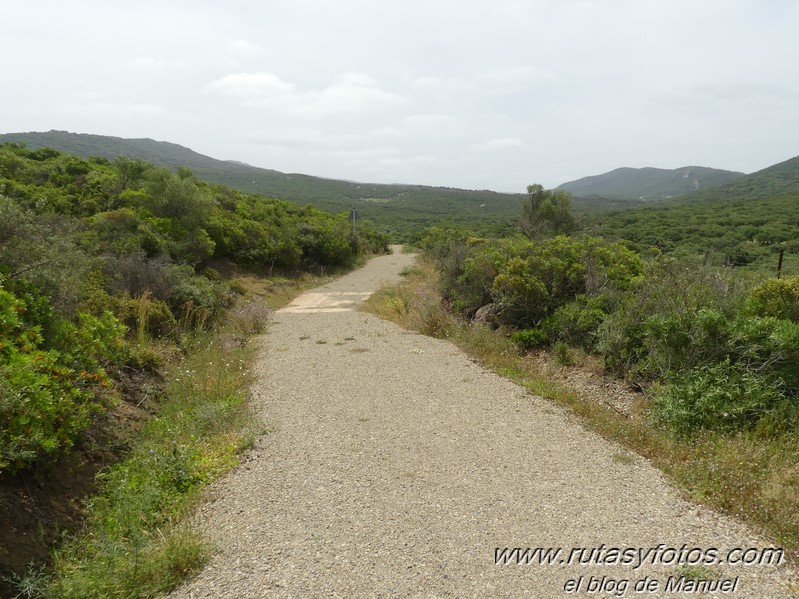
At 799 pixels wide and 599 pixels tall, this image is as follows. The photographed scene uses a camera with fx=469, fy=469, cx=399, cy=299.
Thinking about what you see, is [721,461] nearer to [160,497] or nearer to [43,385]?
[160,497]

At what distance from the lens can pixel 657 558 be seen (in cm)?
339

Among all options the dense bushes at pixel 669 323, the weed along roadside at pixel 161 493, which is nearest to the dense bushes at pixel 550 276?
the dense bushes at pixel 669 323

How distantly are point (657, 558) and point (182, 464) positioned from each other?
4.28m

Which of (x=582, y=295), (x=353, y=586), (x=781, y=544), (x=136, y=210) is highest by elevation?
(x=136, y=210)

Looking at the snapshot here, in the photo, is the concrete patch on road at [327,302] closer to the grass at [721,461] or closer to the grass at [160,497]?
the grass at [160,497]

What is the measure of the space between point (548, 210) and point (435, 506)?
27.3 m

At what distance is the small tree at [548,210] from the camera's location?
28719mm

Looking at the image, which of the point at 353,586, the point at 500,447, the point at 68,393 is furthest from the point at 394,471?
the point at 68,393

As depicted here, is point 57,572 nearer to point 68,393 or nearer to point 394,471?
point 68,393

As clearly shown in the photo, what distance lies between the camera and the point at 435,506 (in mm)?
4105

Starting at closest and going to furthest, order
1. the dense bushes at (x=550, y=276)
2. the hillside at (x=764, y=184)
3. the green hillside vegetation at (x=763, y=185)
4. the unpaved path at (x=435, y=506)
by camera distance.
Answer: the unpaved path at (x=435, y=506), the dense bushes at (x=550, y=276), the green hillside vegetation at (x=763, y=185), the hillside at (x=764, y=184)

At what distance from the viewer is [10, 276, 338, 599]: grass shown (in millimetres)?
3219

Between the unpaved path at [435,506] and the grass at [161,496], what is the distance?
0.78 ft

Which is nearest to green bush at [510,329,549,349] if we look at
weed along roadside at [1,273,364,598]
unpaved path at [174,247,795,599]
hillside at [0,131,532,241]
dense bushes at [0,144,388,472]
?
unpaved path at [174,247,795,599]
